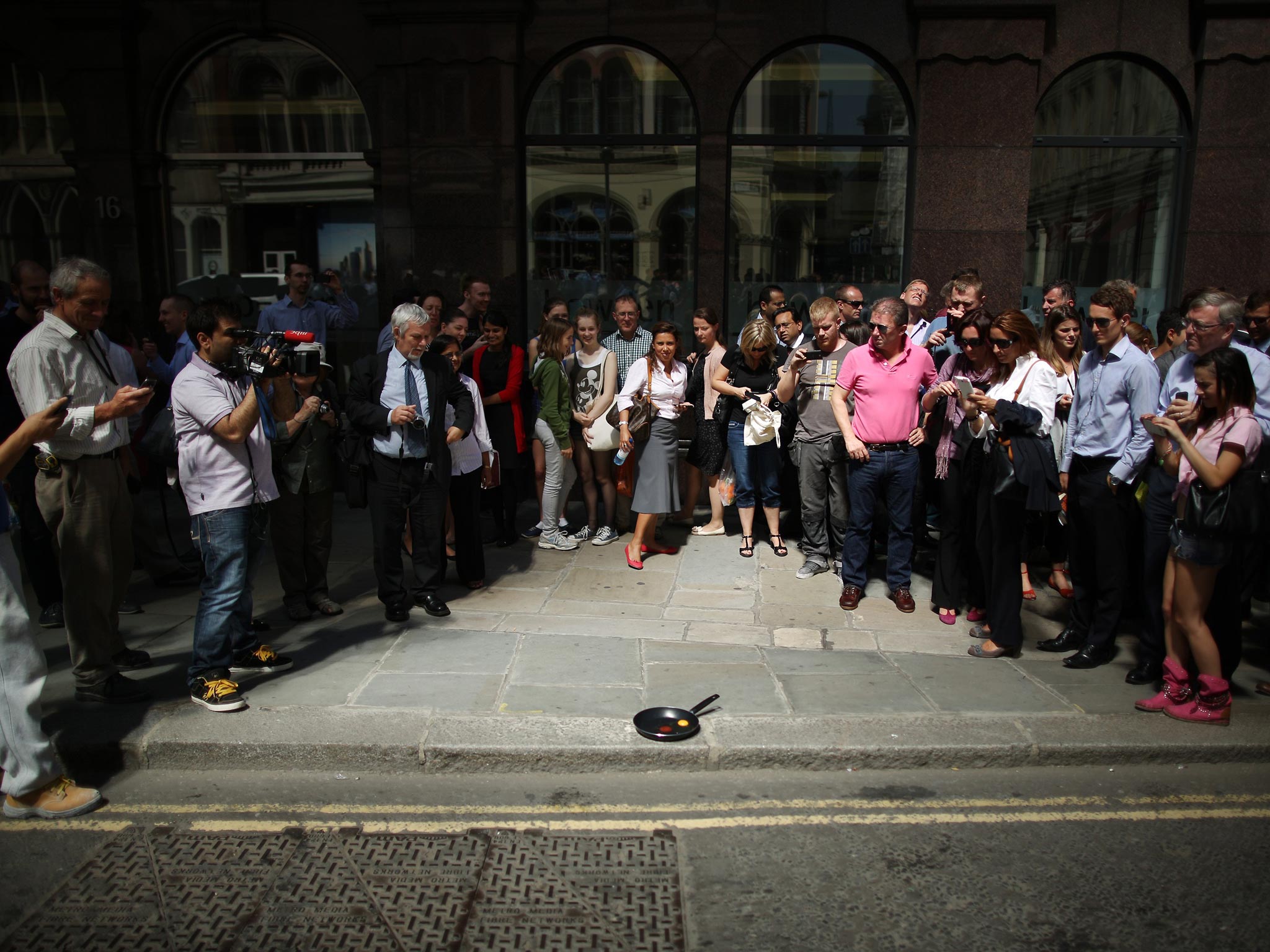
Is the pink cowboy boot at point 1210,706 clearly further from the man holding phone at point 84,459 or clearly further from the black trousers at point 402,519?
the man holding phone at point 84,459

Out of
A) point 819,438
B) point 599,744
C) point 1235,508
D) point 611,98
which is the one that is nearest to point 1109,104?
point 611,98

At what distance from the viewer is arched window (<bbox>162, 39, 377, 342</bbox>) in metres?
10.8

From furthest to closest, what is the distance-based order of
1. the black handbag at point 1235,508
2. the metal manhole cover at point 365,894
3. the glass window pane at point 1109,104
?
the glass window pane at point 1109,104, the black handbag at point 1235,508, the metal manhole cover at point 365,894

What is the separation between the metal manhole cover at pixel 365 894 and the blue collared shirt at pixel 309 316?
5.90m

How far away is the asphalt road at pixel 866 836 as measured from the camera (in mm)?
3477

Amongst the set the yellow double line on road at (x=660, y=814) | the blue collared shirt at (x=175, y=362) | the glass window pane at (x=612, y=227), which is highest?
the glass window pane at (x=612, y=227)

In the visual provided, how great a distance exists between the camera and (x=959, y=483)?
6320 mm

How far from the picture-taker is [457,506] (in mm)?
7129

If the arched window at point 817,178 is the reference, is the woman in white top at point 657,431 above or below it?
below

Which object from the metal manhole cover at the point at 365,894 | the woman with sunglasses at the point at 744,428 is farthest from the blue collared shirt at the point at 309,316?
the metal manhole cover at the point at 365,894

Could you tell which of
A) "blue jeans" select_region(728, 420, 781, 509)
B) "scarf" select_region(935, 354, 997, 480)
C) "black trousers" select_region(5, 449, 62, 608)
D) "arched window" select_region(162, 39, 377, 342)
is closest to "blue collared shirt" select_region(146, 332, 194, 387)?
"black trousers" select_region(5, 449, 62, 608)

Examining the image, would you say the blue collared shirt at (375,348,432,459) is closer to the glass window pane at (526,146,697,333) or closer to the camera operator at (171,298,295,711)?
the camera operator at (171,298,295,711)

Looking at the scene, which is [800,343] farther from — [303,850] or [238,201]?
[238,201]

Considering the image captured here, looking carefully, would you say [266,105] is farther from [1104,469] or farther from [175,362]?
[1104,469]
